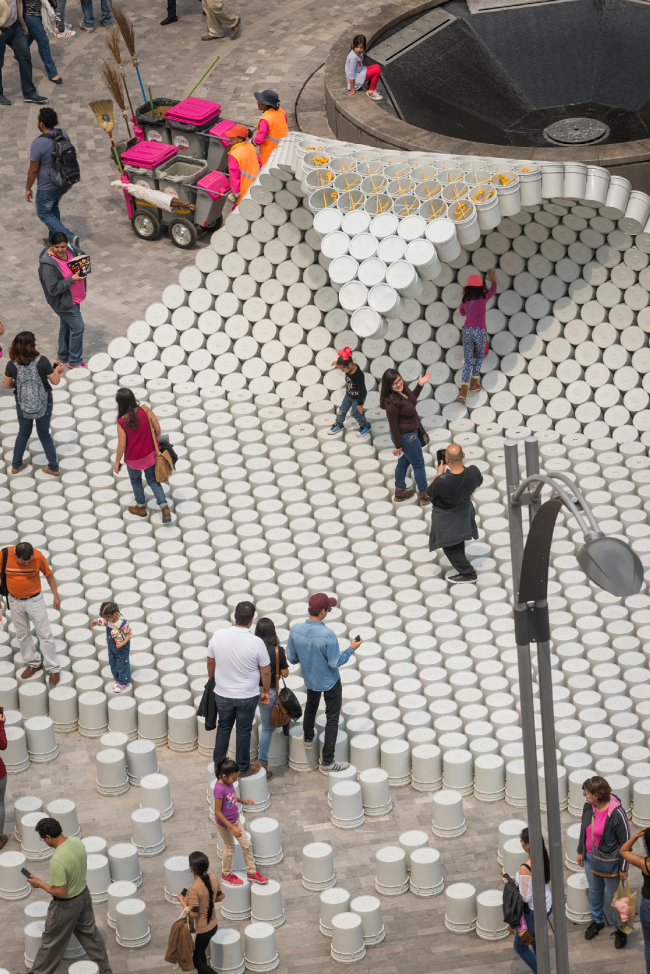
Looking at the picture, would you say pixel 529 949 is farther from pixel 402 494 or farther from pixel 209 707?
pixel 402 494

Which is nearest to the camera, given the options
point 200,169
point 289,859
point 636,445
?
point 289,859

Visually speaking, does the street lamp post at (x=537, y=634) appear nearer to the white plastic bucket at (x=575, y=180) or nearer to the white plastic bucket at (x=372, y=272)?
the white plastic bucket at (x=372, y=272)

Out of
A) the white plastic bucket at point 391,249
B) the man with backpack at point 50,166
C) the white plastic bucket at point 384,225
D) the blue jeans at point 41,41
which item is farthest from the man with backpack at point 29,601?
the blue jeans at point 41,41

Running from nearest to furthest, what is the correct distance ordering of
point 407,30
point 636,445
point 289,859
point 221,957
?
point 221,957 → point 289,859 → point 636,445 → point 407,30

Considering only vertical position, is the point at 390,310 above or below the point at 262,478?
above

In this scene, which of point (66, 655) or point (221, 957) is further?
point (66, 655)

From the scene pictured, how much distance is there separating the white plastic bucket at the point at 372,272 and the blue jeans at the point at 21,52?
31.1ft

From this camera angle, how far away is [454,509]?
11719 millimetres

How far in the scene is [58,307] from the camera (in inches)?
571

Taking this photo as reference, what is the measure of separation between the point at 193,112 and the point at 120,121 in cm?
247

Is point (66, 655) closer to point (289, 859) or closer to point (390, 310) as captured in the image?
point (289, 859)

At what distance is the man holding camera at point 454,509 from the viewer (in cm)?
1151

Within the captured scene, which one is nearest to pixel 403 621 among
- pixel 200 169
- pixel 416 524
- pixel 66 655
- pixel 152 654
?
pixel 416 524

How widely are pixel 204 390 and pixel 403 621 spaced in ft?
13.2
